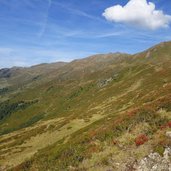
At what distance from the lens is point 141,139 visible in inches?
1040

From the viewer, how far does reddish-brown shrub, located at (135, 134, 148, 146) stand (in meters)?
26.0

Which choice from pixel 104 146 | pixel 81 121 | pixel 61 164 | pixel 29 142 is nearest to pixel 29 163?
pixel 61 164

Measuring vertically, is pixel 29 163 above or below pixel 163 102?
below

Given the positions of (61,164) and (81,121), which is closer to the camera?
(61,164)

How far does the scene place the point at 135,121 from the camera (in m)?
32.1

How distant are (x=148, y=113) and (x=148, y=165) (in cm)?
1313

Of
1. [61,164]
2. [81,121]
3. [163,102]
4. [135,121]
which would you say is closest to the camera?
[61,164]

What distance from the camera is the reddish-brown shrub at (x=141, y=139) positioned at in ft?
85.2

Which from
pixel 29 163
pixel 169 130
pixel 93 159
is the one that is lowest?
pixel 29 163

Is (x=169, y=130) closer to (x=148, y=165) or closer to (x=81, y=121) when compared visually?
(x=148, y=165)

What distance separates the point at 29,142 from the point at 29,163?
2951 centimetres

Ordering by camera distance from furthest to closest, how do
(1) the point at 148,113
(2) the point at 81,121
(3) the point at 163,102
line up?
1. (2) the point at 81,121
2. (3) the point at 163,102
3. (1) the point at 148,113

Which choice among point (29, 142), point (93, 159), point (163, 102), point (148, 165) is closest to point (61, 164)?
point (93, 159)

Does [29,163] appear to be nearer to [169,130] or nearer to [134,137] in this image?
[134,137]
